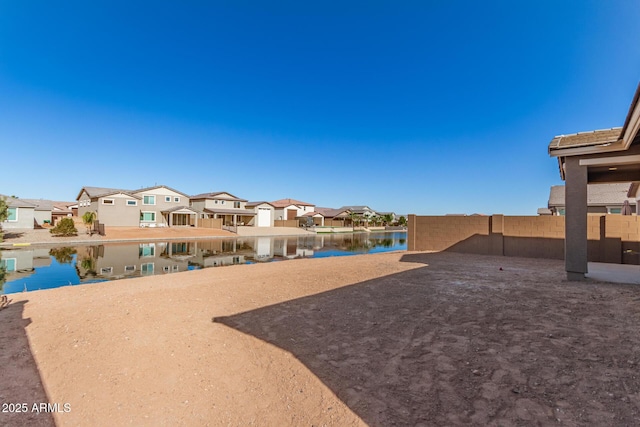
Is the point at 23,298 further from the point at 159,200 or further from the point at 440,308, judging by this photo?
the point at 159,200

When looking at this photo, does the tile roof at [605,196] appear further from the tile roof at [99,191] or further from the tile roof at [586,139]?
the tile roof at [99,191]

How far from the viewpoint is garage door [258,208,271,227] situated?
50.5m

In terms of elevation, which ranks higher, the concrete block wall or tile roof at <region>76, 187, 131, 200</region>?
tile roof at <region>76, 187, 131, 200</region>

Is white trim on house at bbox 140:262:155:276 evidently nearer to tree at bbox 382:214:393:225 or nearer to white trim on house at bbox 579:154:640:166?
white trim on house at bbox 579:154:640:166

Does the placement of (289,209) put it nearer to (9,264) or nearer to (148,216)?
(148,216)

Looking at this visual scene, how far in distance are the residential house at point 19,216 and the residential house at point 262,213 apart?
87.3 ft

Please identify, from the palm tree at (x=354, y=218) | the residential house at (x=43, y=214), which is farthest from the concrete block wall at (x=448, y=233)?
the residential house at (x=43, y=214)

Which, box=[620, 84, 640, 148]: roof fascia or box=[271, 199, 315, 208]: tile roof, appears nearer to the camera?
box=[620, 84, 640, 148]: roof fascia

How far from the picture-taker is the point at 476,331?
451cm

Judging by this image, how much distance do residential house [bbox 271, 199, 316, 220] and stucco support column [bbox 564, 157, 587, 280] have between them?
53.4 meters

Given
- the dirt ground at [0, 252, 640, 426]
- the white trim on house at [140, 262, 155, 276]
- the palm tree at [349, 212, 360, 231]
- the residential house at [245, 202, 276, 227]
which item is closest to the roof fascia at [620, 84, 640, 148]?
the dirt ground at [0, 252, 640, 426]

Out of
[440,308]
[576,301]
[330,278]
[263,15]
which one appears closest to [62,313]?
[330,278]

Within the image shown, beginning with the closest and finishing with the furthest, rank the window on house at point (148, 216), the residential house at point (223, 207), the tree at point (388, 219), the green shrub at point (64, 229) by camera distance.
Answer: the green shrub at point (64, 229) < the window on house at point (148, 216) < the residential house at point (223, 207) < the tree at point (388, 219)

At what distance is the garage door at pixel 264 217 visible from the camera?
50531 mm
